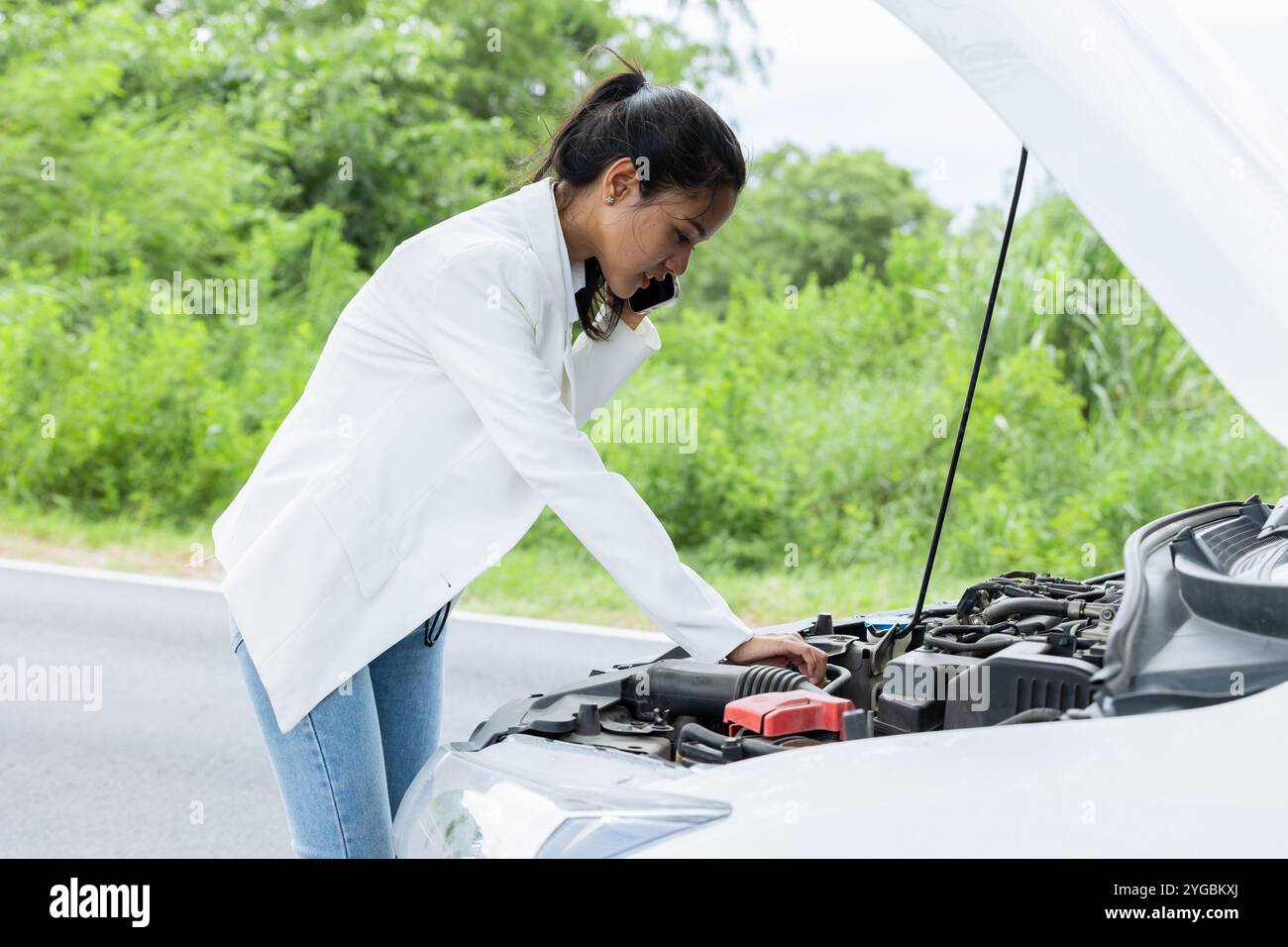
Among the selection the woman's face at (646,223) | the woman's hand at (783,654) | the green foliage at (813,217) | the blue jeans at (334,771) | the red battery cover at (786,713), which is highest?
the green foliage at (813,217)

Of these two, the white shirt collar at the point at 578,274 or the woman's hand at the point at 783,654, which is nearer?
the woman's hand at the point at 783,654

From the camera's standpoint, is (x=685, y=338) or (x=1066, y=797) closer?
(x=1066, y=797)

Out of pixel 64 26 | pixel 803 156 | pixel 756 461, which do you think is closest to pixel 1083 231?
pixel 756 461

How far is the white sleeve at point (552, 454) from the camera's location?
79.7 inches

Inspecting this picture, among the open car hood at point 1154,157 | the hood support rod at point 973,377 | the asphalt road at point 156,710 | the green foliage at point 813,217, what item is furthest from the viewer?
the green foliage at point 813,217

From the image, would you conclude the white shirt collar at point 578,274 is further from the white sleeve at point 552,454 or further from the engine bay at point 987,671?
the engine bay at point 987,671

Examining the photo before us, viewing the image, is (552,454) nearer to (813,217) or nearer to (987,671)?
(987,671)

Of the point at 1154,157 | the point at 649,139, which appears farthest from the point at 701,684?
the point at 1154,157

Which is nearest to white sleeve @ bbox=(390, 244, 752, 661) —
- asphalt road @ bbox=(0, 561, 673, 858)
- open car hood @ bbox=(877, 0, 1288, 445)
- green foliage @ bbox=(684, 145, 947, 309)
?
asphalt road @ bbox=(0, 561, 673, 858)

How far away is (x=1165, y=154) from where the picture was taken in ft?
5.36

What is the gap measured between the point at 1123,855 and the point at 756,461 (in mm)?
7123

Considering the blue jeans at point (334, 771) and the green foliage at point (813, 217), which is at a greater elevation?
the green foliage at point (813, 217)

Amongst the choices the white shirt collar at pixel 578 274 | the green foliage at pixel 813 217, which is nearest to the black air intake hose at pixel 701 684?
the white shirt collar at pixel 578 274
